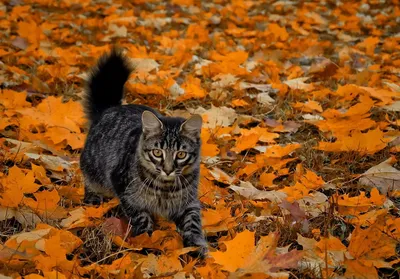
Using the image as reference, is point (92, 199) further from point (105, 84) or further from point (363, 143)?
point (363, 143)

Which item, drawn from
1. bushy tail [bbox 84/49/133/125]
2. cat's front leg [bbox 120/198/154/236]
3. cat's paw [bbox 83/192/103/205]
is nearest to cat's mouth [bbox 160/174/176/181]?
cat's front leg [bbox 120/198/154/236]

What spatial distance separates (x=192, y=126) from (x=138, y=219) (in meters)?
0.56

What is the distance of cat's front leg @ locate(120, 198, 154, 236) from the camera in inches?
112

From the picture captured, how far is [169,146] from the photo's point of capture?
2.87 m

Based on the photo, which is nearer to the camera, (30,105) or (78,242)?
(78,242)

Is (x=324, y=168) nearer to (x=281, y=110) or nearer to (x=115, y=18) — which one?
(x=281, y=110)

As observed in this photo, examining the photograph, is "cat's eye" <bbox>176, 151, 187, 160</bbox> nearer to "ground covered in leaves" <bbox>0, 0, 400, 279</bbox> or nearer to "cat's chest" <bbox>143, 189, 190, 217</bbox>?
"cat's chest" <bbox>143, 189, 190, 217</bbox>

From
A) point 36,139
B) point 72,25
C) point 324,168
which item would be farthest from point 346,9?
point 36,139

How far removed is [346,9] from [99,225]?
7.33 meters

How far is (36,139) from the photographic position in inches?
141

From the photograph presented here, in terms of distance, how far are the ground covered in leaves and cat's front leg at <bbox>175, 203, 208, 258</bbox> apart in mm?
50

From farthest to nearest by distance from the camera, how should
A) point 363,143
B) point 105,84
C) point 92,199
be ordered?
point 105,84 < point 363,143 < point 92,199

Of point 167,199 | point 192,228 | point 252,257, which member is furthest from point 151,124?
point 252,257

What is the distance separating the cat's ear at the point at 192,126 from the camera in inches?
114
